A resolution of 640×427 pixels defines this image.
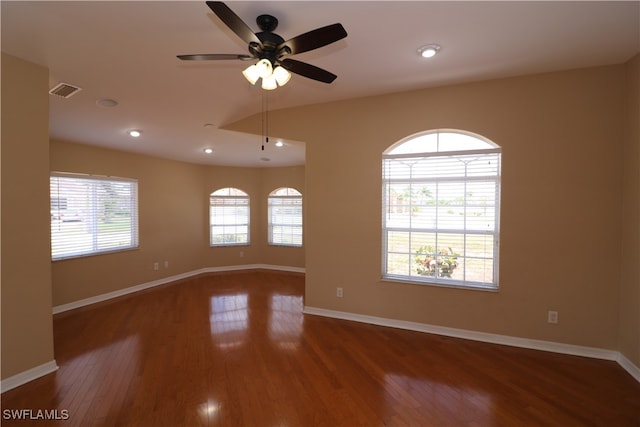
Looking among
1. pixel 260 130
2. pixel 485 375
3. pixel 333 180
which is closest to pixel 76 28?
pixel 260 130

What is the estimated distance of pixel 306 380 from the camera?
2422 mm

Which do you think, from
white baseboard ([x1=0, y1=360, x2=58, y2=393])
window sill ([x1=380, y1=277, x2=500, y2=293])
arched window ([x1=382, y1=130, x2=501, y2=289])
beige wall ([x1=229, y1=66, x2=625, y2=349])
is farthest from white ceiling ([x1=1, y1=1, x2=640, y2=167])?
white baseboard ([x1=0, y1=360, x2=58, y2=393])

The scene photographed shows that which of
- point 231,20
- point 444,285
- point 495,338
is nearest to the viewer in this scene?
point 231,20

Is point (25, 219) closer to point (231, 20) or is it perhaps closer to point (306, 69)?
point (231, 20)

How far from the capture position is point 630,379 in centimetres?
242

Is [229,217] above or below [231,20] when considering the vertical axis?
below

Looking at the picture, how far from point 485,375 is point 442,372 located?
359 mm

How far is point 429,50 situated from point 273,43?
1.42 metres

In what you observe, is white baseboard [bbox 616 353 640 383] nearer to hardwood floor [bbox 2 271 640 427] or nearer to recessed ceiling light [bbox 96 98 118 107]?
hardwood floor [bbox 2 271 640 427]

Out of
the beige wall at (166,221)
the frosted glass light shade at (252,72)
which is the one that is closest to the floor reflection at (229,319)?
the beige wall at (166,221)

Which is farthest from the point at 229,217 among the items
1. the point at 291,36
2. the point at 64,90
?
the point at 291,36

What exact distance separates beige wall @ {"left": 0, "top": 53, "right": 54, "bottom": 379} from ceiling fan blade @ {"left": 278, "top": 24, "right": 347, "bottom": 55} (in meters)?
2.29

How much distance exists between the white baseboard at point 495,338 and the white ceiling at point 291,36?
277 centimetres

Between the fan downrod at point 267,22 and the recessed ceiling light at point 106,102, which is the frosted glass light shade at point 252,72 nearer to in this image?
the fan downrod at point 267,22
